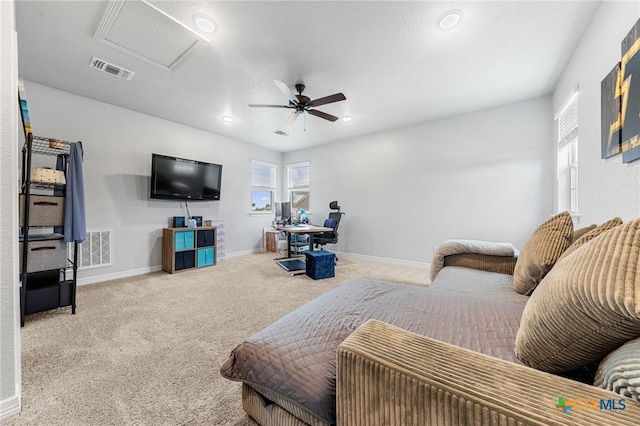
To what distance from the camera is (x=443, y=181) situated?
4203 mm

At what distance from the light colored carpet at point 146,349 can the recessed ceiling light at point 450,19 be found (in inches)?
118

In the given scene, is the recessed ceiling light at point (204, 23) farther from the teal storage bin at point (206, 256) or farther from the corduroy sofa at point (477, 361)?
the teal storage bin at point (206, 256)

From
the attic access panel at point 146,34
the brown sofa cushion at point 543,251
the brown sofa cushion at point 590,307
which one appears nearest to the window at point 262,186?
the attic access panel at point 146,34

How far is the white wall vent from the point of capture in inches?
131

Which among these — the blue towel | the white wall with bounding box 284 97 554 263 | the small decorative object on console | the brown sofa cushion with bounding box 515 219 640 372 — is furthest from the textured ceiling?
the brown sofa cushion with bounding box 515 219 640 372

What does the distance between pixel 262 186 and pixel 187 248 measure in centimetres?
255

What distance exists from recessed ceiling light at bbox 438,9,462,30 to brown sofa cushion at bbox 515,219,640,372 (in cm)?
210

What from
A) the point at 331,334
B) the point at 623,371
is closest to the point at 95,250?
→ the point at 331,334

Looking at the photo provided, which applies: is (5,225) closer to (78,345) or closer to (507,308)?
(78,345)

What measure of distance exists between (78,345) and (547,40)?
16.0ft

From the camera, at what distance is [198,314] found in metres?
2.41

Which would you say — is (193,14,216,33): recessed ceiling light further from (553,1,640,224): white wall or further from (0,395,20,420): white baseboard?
(553,1,640,224): white wall

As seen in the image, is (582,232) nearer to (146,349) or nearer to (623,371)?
(623,371)

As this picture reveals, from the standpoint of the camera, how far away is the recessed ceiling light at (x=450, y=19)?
1.89m
